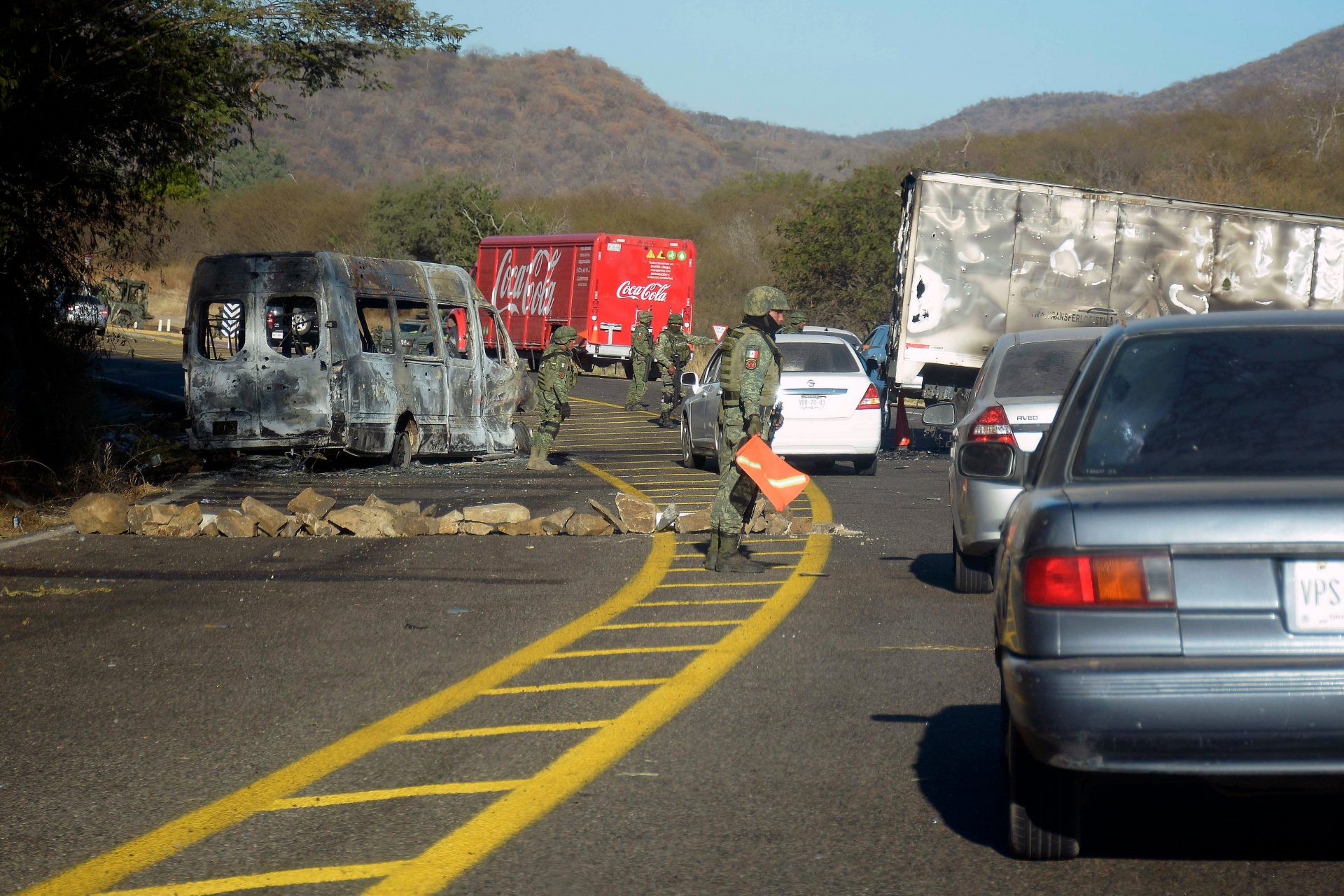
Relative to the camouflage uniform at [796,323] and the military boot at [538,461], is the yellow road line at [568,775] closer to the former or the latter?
the military boot at [538,461]

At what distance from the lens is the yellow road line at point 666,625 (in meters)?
7.98

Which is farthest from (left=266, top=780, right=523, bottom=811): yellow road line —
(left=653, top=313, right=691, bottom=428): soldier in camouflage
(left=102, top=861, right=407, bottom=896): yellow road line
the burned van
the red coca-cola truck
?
the red coca-cola truck

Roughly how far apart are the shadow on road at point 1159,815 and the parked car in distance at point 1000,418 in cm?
276

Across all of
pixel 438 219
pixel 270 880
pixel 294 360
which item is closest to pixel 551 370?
pixel 294 360

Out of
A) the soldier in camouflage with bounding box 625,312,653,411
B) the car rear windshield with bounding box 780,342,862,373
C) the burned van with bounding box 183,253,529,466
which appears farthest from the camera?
the soldier in camouflage with bounding box 625,312,653,411

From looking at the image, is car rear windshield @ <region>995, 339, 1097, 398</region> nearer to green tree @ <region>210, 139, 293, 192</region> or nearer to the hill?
green tree @ <region>210, 139, 293, 192</region>

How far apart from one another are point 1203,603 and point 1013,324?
1580cm

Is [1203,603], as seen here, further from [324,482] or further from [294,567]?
[324,482]

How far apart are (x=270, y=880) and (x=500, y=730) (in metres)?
1.71

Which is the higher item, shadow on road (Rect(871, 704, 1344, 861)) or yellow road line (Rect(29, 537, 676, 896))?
shadow on road (Rect(871, 704, 1344, 861))

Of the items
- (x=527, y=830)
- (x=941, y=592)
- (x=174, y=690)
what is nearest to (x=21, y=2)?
(x=174, y=690)

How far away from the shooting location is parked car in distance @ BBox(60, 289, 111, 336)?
14750 mm

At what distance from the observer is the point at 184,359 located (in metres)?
16.2

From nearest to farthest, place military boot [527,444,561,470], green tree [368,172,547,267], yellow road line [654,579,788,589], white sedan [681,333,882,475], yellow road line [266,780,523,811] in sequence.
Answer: yellow road line [266,780,523,811] → yellow road line [654,579,788,589] → white sedan [681,333,882,475] → military boot [527,444,561,470] → green tree [368,172,547,267]
